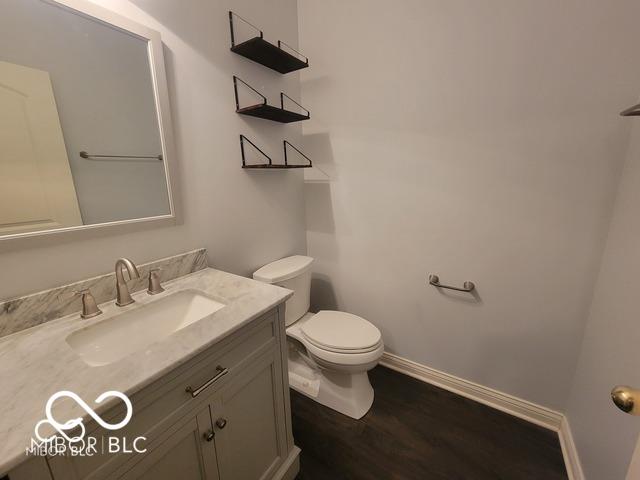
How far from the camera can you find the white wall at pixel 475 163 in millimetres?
1146

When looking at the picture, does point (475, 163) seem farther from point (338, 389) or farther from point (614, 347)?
point (338, 389)

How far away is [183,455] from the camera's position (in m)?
0.76

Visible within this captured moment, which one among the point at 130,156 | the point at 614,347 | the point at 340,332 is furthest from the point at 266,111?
the point at 614,347

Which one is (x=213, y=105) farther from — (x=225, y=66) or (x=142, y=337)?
(x=142, y=337)

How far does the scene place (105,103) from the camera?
3.16ft

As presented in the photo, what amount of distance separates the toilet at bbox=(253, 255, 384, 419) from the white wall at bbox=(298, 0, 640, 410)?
377mm

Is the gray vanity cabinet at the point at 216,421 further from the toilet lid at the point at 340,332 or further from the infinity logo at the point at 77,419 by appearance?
the toilet lid at the point at 340,332

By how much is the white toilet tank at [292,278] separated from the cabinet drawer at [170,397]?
55 cm

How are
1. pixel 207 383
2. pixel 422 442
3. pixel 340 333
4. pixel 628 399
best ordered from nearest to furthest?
pixel 628 399 → pixel 207 383 → pixel 422 442 → pixel 340 333

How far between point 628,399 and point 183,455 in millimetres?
1005

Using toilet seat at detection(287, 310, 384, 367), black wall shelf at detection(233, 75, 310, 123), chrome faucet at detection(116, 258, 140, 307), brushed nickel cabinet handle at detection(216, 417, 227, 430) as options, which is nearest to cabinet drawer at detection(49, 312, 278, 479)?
brushed nickel cabinet handle at detection(216, 417, 227, 430)

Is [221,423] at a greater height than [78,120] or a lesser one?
lesser

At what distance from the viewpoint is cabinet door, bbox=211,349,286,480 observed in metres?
0.86

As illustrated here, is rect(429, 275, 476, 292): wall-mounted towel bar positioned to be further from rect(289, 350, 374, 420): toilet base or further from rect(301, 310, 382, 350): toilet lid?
rect(289, 350, 374, 420): toilet base
